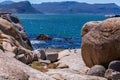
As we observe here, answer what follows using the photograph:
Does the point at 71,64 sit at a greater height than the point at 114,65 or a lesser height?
lesser

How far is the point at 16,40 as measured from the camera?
25922mm

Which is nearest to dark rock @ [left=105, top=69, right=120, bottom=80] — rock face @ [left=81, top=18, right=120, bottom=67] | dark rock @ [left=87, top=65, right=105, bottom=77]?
dark rock @ [left=87, top=65, right=105, bottom=77]

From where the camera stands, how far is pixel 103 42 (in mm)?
24172

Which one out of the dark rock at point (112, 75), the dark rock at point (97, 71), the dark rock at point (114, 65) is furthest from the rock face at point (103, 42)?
the dark rock at point (112, 75)

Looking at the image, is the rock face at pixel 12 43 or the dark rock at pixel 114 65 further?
the dark rock at pixel 114 65

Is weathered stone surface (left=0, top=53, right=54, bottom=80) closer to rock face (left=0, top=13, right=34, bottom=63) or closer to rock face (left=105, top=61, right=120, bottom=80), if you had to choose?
rock face (left=0, top=13, right=34, bottom=63)

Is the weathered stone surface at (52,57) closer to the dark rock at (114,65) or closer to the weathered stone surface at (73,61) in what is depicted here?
the weathered stone surface at (73,61)

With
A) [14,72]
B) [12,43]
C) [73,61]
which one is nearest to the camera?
[14,72]

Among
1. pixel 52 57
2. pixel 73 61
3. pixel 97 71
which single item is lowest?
pixel 52 57

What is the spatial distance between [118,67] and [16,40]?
7.52 meters

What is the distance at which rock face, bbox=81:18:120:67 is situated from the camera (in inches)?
936

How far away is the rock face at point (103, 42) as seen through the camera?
78.0ft

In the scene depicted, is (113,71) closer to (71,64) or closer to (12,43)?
(71,64)

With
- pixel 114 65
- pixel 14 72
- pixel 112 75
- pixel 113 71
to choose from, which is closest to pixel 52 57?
pixel 114 65
